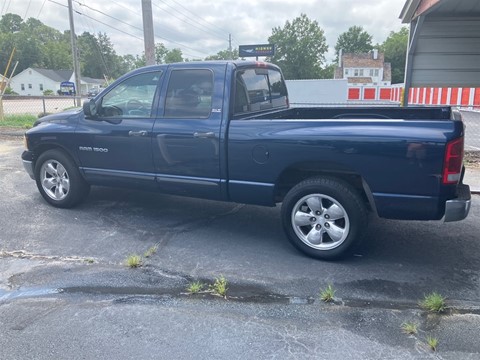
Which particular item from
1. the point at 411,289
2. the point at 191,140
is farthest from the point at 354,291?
the point at 191,140

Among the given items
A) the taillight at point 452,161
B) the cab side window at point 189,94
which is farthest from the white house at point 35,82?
the taillight at point 452,161

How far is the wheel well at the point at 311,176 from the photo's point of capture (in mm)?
4020

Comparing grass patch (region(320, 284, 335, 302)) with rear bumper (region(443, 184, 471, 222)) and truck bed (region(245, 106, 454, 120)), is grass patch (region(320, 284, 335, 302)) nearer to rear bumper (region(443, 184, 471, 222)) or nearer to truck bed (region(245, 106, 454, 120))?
rear bumper (region(443, 184, 471, 222))

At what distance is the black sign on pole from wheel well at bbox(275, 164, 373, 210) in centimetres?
1505

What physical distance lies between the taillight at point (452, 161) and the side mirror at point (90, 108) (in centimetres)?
404

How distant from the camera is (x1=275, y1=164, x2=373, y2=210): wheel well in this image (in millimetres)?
4020

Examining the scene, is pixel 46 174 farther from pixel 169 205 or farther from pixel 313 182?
pixel 313 182

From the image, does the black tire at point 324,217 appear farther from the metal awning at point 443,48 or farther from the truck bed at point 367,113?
the metal awning at point 443,48

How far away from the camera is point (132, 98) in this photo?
5.07 meters

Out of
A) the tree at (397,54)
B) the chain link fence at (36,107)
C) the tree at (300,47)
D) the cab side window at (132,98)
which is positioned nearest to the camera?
the cab side window at (132,98)

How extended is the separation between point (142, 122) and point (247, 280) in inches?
90.8

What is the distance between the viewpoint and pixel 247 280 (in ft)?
12.4

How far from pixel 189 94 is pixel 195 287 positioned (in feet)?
7.35

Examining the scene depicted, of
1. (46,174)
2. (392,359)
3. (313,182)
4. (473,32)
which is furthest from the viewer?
(473,32)
